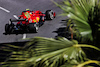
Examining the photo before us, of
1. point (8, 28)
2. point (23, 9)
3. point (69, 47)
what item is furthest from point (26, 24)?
point (69, 47)

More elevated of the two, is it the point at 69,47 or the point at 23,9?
the point at 23,9

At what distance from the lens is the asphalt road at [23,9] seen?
26.9 feet

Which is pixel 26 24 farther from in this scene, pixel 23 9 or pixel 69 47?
pixel 69 47

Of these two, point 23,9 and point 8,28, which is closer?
point 8,28

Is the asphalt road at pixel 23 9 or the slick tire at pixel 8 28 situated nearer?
the slick tire at pixel 8 28

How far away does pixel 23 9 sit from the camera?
11633 mm

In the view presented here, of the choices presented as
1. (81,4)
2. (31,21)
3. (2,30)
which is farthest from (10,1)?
(81,4)

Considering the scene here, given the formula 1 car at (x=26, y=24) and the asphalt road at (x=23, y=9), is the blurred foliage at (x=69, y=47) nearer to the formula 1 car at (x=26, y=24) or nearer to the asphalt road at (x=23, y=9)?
the formula 1 car at (x=26, y=24)

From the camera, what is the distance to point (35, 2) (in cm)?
1284

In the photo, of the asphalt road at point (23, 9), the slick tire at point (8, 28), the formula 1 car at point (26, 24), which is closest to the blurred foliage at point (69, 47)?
the formula 1 car at point (26, 24)

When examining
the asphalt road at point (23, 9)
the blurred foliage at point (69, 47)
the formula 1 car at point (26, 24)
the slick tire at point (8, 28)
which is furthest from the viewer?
the asphalt road at point (23, 9)

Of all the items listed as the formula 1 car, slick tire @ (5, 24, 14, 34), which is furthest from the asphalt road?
the formula 1 car

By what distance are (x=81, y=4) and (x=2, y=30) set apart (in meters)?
6.11

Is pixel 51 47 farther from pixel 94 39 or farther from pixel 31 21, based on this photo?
pixel 31 21
